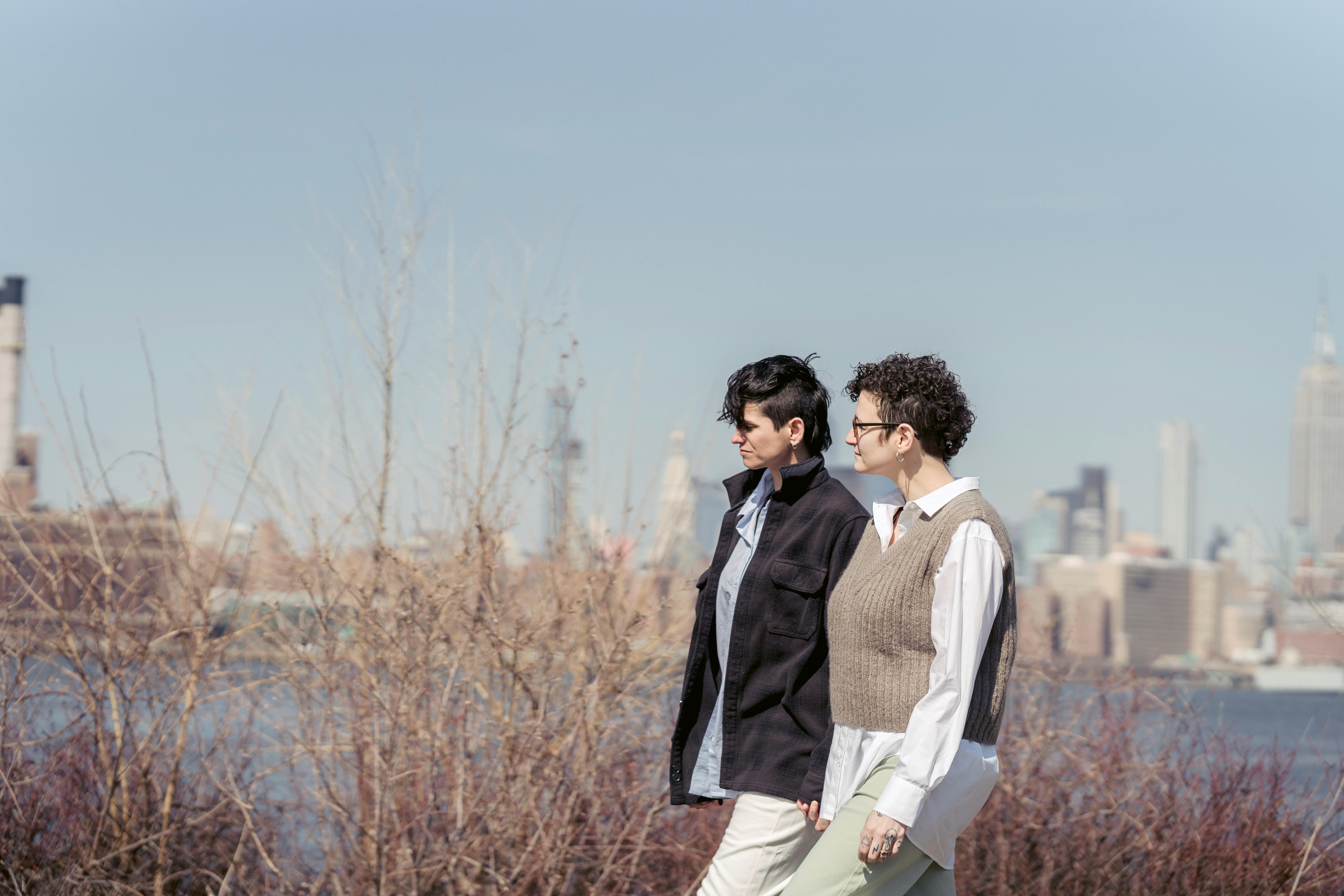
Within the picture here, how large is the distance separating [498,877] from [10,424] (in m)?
26.8

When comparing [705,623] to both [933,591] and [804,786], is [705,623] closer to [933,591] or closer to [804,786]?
[804,786]

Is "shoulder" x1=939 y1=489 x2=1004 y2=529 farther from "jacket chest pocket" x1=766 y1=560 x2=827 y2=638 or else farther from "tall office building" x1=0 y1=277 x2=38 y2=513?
"tall office building" x1=0 y1=277 x2=38 y2=513

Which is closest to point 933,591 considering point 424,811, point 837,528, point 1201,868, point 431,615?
point 837,528

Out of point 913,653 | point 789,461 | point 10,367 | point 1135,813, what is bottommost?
point 1135,813

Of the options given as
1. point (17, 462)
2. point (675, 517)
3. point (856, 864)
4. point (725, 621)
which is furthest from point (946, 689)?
point (17, 462)

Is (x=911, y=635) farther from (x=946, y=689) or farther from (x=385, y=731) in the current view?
(x=385, y=731)

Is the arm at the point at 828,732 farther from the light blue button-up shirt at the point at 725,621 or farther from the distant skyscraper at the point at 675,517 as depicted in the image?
the distant skyscraper at the point at 675,517

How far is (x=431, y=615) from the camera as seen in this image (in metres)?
3.54

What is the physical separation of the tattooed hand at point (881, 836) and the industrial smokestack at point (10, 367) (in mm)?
2983

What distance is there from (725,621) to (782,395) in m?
0.44

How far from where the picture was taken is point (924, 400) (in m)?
2.25

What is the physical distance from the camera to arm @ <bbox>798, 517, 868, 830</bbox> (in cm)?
231

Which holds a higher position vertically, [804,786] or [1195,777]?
[804,786]

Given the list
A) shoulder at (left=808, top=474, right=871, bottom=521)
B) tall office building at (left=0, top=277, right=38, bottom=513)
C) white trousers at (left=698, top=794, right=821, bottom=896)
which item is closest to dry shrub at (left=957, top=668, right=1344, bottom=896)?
white trousers at (left=698, top=794, right=821, bottom=896)
